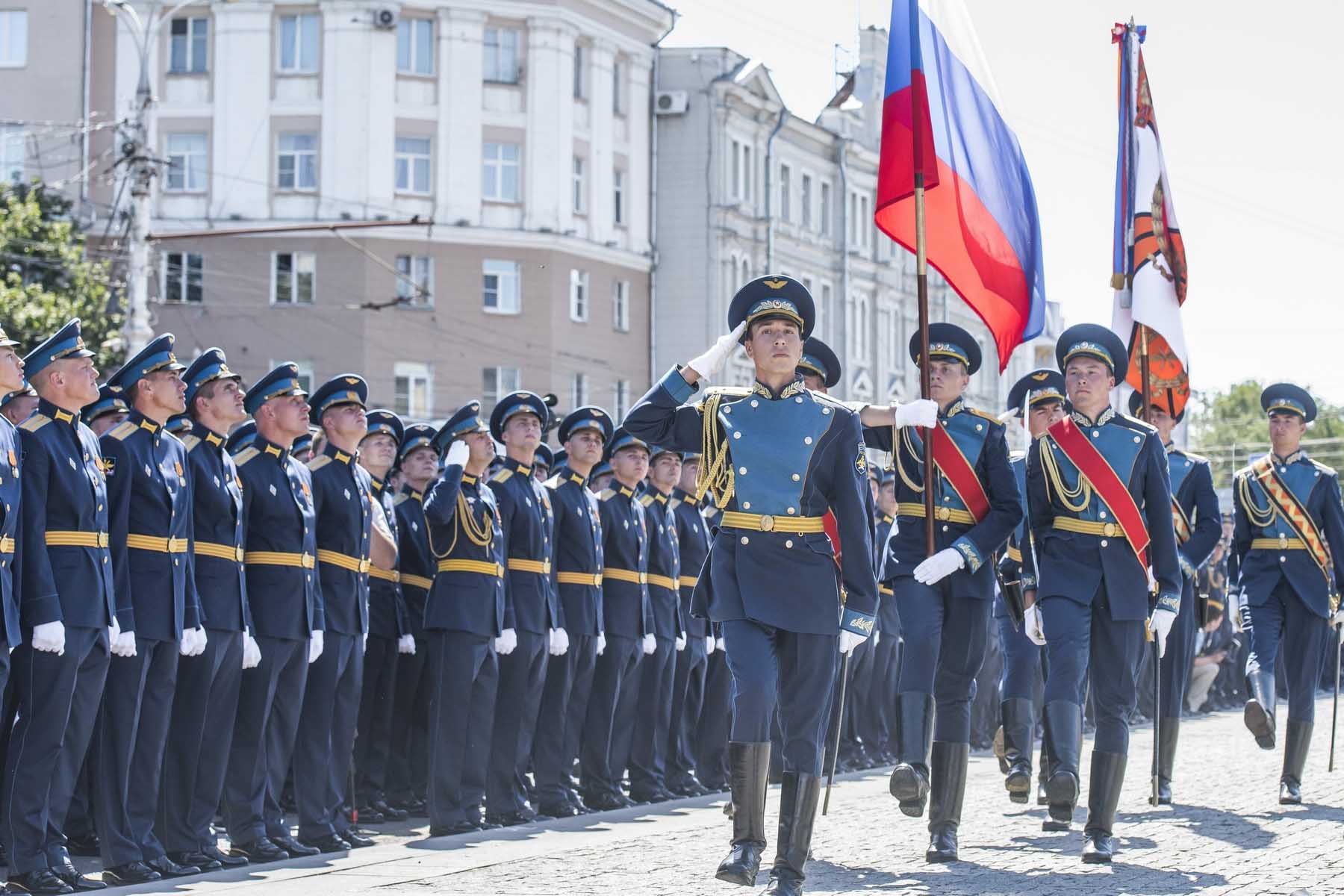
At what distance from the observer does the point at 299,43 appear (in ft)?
161

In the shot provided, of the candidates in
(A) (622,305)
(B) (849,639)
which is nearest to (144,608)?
(B) (849,639)

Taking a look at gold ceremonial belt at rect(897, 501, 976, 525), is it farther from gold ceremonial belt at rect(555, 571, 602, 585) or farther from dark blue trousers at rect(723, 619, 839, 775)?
gold ceremonial belt at rect(555, 571, 602, 585)

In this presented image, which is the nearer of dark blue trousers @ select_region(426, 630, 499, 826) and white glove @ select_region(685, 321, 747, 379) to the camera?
white glove @ select_region(685, 321, 747, 379)

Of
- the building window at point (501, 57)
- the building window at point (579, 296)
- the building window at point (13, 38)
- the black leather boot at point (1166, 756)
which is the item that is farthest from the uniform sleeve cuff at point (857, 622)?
the building window at point (13, 38)

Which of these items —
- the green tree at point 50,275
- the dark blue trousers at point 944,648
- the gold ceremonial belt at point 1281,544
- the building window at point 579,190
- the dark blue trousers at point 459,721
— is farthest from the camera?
the building window at point 579,190

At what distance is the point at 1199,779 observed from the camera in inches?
571

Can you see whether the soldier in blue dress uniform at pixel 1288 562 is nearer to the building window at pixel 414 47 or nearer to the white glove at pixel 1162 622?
the white glove at pixel 1162 622

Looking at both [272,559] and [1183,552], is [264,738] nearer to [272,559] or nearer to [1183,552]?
[272,559]

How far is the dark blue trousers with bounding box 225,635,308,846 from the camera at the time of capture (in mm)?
10391

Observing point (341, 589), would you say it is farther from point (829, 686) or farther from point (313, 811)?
point (829, 686)

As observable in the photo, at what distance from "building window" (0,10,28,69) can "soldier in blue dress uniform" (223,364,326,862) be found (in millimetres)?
41350

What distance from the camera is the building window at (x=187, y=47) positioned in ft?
162

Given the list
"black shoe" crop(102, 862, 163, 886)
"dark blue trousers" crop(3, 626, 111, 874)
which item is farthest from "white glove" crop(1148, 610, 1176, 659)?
"dark blue trousers" crop(3, 626, 111, 874)

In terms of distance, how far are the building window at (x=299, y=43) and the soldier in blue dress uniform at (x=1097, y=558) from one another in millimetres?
40767
